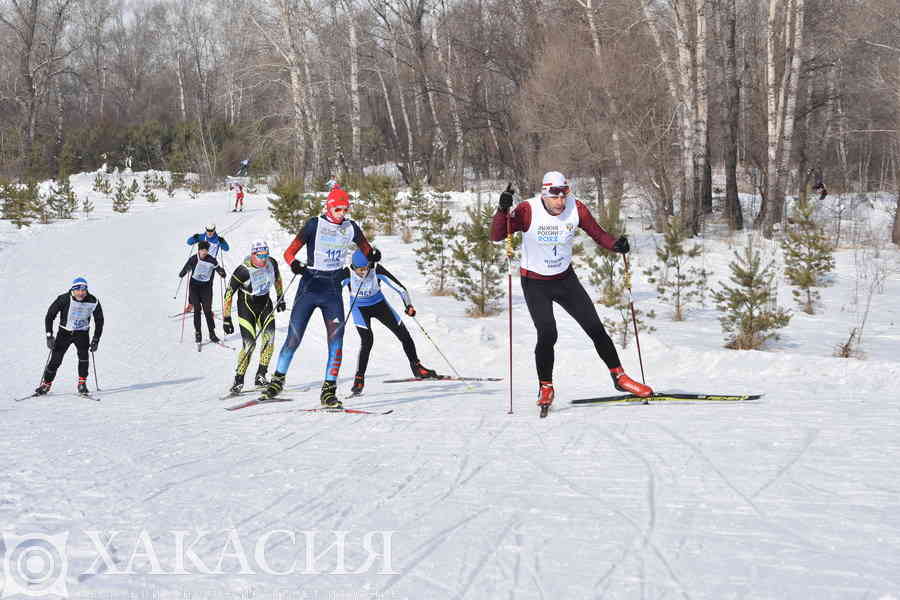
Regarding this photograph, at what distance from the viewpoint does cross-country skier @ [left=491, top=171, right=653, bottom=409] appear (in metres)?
6.06

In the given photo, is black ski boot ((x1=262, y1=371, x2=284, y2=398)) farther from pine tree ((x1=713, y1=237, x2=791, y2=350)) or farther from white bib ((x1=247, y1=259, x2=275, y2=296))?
pine tree ((x1=713, y1=237, x2=791, y2=350))

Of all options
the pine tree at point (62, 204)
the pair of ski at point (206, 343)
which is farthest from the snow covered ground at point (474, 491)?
the pine tree at point (62, 204)

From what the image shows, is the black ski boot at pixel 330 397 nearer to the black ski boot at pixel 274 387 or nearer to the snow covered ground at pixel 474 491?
the snow covered ground at pixel 474 491

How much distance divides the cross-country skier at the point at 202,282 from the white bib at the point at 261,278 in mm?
3802

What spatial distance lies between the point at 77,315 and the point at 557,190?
6.22 metres

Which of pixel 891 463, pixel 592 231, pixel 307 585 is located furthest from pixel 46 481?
pixel 891 463

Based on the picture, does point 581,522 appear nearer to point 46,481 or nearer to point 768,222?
point 46,481

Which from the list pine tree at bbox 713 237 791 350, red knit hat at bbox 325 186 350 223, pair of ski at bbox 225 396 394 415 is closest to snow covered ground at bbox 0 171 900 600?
pair of ski at bbox 225 396 394 415

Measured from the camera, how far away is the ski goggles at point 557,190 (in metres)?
5.98

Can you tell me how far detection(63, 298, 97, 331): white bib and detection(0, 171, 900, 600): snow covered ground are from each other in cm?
94

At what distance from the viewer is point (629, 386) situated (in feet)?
20.7

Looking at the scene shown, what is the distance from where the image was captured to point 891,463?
166 inches

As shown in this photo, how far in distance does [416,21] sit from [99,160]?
2518 cm

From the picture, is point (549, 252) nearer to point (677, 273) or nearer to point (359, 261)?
point (359, 261)
